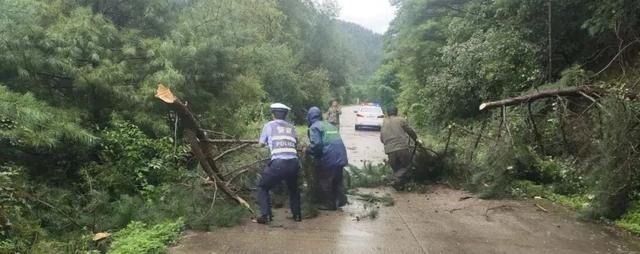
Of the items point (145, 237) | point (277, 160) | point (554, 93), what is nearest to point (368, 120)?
point (554, 93)

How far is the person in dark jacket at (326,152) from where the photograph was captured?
8.16 m

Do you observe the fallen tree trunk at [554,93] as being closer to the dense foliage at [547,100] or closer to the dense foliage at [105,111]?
the dense foliage at [547,100]

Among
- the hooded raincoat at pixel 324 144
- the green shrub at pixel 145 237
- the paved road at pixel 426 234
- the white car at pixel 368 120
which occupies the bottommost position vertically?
the white car at pixel 368 120

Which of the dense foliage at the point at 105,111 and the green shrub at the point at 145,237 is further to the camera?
the dense foliage at the point at 105,111

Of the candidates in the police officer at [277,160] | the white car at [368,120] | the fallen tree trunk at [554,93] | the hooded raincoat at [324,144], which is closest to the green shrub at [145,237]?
the police officer at [277,160]

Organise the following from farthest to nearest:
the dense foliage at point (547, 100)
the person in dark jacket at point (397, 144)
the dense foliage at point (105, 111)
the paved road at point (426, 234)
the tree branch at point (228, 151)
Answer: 1. the person in dark jacket at point (397, 144)
2. the tree branch at point (228, 151)
3. the dense foliage at point (547, 100)
4. the dense foliage at point (105, 111)
5. the paved road at point (426, 234)

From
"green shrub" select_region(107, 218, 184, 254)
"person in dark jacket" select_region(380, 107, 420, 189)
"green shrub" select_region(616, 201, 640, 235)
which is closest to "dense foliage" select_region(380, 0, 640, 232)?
"green shrub" select_region(616, 201, 640, 235)

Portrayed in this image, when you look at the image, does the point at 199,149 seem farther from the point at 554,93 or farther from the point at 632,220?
the point at 632,220

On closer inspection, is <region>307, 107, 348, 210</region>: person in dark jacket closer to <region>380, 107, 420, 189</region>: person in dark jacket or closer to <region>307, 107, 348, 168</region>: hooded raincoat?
<region>307, 107, 348, 168</region>: hooded raincoat

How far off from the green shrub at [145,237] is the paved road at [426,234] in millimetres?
170

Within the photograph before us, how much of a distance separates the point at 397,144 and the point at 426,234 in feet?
11.6

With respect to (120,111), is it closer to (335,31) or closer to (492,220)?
(492,220)

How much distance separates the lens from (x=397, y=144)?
413 inches

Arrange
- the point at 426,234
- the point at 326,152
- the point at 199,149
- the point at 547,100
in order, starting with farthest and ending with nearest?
the point at 547,100
the point at 326,152
the point at 199,149
the point at 426,234
